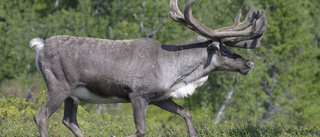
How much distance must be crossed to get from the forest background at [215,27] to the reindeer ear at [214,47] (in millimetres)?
11113

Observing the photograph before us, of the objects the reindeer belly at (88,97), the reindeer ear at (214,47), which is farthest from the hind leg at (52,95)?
the reindeer ear at (214,47)

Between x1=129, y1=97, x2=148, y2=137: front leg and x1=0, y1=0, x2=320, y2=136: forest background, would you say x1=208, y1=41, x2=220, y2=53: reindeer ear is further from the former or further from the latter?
x1=0, y1=0, x2=320, y2=136: forest background

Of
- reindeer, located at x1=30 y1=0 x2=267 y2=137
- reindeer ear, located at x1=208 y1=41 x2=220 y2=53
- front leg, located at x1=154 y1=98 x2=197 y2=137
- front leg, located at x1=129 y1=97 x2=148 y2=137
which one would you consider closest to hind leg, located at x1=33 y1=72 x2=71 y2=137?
reindeer, located at x1=30 y1=0 x2=267 y2=137

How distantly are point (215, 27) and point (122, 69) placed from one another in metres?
12.3

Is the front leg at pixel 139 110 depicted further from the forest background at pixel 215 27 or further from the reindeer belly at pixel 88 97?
the forest background at pixel 215 27

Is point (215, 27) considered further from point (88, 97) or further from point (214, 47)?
point (88, 97)

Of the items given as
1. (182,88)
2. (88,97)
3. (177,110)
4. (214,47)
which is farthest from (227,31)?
(88,97)

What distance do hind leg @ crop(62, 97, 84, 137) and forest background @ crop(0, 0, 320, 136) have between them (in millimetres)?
11163

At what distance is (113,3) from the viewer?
20844 mm

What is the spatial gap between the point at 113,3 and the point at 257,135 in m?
13.0

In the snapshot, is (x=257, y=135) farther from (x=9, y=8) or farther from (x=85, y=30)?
(x=9, y=8)

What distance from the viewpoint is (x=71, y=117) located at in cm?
855

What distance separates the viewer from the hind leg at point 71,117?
27.9 ft

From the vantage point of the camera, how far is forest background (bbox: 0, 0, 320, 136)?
2020 cm
